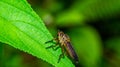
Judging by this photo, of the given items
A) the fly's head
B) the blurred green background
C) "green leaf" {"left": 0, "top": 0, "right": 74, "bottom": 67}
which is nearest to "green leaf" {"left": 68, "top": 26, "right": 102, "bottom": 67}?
the blurred green background

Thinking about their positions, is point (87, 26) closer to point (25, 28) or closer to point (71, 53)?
point (71, 53)

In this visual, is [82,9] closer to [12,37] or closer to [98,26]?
[98,26]

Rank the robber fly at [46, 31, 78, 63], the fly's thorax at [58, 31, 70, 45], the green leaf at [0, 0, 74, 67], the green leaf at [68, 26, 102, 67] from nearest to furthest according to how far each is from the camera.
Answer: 1. the green leaf at [0, 0, 74, 67]
2. the robber fly at [46, 31, 78, 63]
3. the fly's thorax at [58, 31, 70, 45]
4. the green leaf at [68, 26, 102, 67]

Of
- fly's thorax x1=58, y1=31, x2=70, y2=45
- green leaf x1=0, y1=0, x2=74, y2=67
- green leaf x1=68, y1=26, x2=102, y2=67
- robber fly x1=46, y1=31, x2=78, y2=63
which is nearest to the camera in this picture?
green leaf x1=0, y1=0, x2=74, y2=67

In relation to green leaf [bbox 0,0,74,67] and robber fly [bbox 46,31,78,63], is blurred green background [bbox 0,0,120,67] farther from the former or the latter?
green leaf [bbox 0,0,74,67]

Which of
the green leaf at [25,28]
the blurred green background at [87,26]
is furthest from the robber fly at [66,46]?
the blurred green background at [87,26]

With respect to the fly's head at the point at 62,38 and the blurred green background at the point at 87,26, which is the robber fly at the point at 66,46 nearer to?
the fly's head at the point at 62,38
